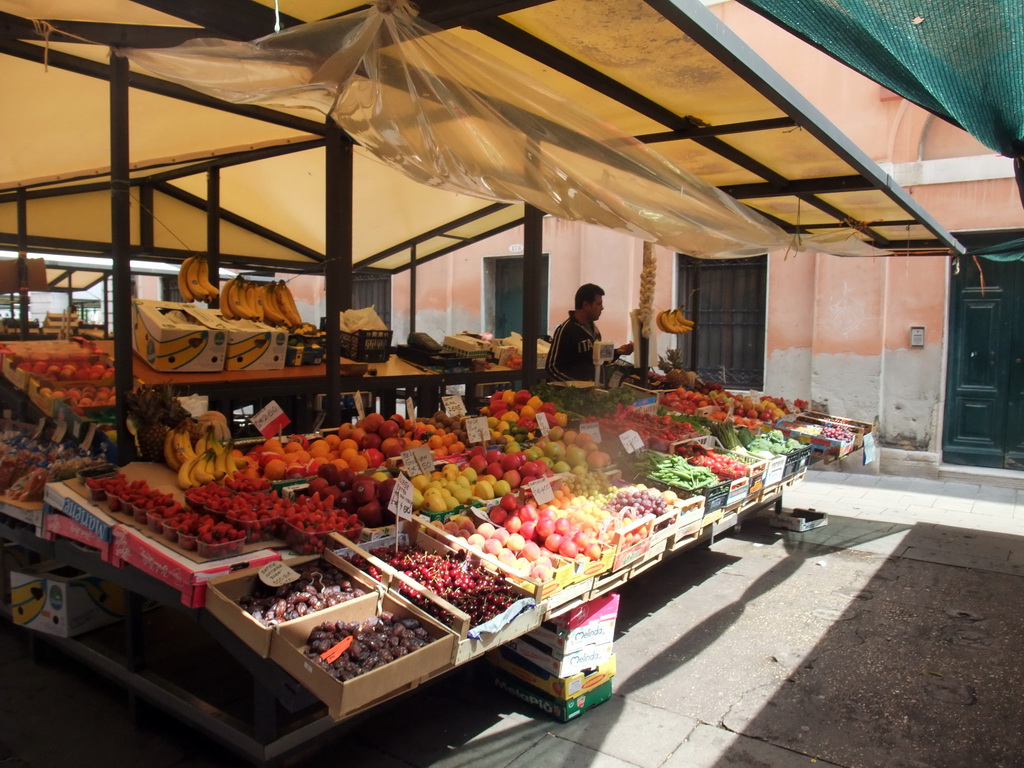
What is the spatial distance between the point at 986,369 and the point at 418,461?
8016mm

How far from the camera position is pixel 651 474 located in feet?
14.4

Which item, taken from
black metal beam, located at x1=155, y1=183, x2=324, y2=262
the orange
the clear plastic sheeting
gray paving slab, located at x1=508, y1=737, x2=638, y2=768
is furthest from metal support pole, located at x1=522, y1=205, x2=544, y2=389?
black metal beam, located at x1=155, y1=183, x2=324, y2=262

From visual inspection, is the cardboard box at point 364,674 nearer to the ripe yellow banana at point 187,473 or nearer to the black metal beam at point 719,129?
the ripe yellow banana at point 187,473

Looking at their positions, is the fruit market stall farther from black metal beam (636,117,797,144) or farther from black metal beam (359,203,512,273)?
black metal beam (359,203,512,273)

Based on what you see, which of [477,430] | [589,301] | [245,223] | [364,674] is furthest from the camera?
[245,223]

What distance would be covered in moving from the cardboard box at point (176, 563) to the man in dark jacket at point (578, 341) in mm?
4056

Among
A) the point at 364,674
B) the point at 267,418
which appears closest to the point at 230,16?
the point at 267,418

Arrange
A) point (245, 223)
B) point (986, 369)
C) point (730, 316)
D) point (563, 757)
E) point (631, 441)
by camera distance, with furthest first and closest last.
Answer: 1. point (730, 316)
2. point (245, 223)
3. point (986, 369)
4. point (631, 441)
5. point (563, 757)

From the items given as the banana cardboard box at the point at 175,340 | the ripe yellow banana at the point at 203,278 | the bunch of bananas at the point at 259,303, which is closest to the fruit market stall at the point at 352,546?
the banana cardboard box at the point at 175,340

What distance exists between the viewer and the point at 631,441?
4.72m

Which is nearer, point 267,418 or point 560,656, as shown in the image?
point 560,656

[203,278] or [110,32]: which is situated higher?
[110,32]

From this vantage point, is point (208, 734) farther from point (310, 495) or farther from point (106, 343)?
point (106, 343)

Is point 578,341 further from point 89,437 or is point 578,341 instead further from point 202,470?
point 89,437
